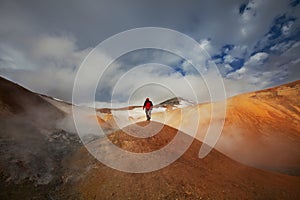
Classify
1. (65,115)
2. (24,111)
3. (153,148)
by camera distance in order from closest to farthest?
1. (153,148)
2. (24,111)
3. (65,115)

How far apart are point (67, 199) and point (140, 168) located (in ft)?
15.8

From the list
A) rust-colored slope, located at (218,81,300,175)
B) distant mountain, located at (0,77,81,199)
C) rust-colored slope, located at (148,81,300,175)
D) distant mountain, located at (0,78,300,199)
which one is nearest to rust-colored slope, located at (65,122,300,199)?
distant mountain, located at (0,78,300,199)

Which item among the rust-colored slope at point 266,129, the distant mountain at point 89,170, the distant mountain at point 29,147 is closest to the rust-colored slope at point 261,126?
the rust-colored slope at point 266,129

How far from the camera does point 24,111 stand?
→ 19516 millimetres

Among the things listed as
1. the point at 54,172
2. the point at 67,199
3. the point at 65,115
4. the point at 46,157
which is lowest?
the point at 67,199

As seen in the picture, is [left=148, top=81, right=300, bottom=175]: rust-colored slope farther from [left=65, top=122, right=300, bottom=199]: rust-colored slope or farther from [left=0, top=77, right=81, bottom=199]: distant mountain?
[left=0, top=77, right=81, bottom=199]: distant mountain

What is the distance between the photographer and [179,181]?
1225cm

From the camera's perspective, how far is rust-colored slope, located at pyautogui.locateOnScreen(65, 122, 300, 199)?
11227 millimetres

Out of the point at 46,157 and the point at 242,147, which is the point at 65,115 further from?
the point at 242,147

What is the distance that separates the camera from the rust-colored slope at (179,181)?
1123 cm

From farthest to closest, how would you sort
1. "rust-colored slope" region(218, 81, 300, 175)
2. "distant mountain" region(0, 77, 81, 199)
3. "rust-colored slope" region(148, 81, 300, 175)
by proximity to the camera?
"rust-colored slope" region(148, 81, 300, 175) → "rust-colored slope" region(218, 81, 300, 175) → "distant mountain" region(0, 77, 81, 199)

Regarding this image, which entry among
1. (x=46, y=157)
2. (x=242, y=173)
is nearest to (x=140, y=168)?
(x=46, y=157)

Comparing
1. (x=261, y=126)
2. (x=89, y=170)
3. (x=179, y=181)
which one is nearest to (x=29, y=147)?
(x=89, y=170)

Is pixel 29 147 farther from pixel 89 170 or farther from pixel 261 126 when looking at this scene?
pixel 261 126
